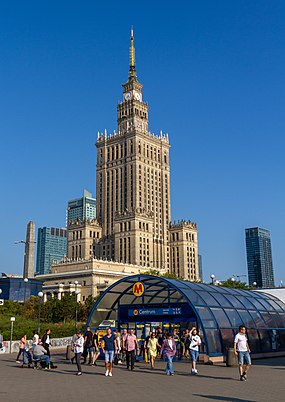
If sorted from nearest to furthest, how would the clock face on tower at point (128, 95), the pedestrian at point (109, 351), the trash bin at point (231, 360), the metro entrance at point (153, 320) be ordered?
1. the pedestrian at point (109, 351)
2. the trash bin at point (231, 360)
3. the metro entrance at point (153, 320)
4. the clock face on tower at point (128, 95)

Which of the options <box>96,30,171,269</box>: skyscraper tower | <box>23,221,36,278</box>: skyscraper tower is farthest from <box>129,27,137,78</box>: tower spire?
<box>23,221,36,278</box>: skyscraper tower

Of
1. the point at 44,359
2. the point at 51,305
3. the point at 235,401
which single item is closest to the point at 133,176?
the point at 51,305

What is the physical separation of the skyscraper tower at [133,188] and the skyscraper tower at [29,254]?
1031 inches

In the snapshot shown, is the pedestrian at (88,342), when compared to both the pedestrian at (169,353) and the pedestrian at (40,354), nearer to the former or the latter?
the pedestrian at (40,354)

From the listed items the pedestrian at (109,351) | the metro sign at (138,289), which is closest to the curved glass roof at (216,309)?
the metro sign at (138,289)

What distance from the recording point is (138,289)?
Answer: 110 ft

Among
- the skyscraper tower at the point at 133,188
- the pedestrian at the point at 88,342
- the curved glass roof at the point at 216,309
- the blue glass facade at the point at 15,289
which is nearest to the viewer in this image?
the pedestrian at the point at 88,342

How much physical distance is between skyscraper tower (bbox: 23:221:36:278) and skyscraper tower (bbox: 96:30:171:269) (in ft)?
85.9

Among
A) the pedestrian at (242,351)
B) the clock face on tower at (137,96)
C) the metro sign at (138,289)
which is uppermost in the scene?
the clock face on tower at (137,96)

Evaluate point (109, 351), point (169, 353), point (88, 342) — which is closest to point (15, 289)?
point (88, 342)

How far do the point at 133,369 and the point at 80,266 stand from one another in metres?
108

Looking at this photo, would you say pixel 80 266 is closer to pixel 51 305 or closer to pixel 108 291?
pixel 51 305

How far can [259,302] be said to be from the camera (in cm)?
3791

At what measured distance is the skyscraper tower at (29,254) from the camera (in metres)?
132
